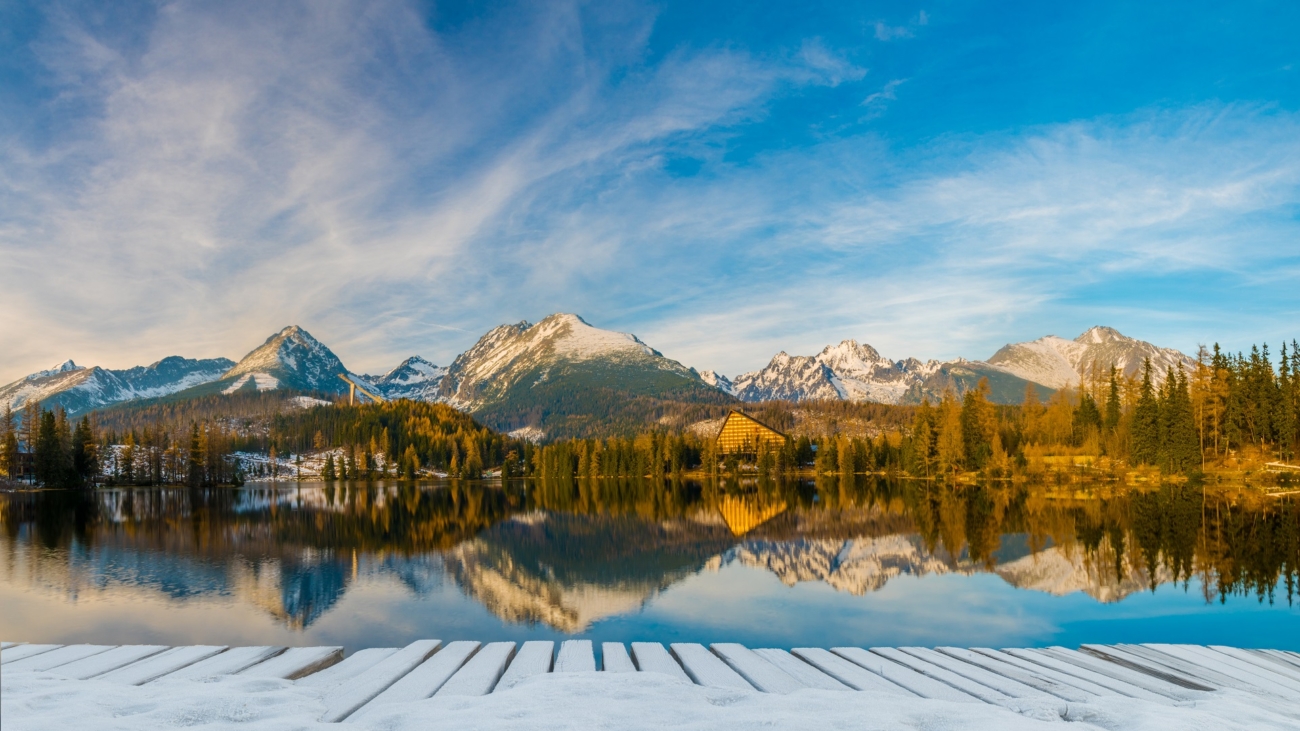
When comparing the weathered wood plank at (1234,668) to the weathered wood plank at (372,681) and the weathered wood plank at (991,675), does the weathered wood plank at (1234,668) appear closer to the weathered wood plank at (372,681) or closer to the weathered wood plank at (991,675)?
the weathered wood plank at (991,675)

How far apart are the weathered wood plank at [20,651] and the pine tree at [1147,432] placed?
10833 centimetres

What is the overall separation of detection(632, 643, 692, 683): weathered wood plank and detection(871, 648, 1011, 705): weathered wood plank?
2.83 m

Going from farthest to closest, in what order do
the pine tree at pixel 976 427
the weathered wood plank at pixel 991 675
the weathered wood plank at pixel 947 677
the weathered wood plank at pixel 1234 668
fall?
the pine tree at pixel 976 427, the weathered wood plank at pixel 1234 668, the weathered wood plank at pixel 991 675, the weathered wood plank at pixel 947 677

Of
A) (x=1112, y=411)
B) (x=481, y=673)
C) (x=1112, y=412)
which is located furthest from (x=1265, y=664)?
(x=1112, y=411)

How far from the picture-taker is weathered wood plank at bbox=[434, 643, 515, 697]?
6809 millimetres

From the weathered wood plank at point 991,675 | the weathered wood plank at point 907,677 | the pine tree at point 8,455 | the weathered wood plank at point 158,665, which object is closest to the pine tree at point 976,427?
the weathered wood plank at point 991,675

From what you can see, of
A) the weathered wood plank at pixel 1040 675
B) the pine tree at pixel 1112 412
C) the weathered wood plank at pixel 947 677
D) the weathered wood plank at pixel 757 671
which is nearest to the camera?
the weathered wood plank at pixel 947 677

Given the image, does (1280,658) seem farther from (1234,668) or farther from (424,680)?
(424,680)

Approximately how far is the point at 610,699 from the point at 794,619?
57.3 feet

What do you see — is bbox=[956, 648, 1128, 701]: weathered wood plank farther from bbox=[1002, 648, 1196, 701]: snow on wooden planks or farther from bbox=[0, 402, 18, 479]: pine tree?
bbox=[0, 402, 18, 479]: pine tree

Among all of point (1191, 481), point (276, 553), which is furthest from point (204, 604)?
point (1191, 481)

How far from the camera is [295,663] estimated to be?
807 centimetres

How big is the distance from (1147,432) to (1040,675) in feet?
340

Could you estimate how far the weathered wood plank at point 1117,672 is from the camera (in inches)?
310
